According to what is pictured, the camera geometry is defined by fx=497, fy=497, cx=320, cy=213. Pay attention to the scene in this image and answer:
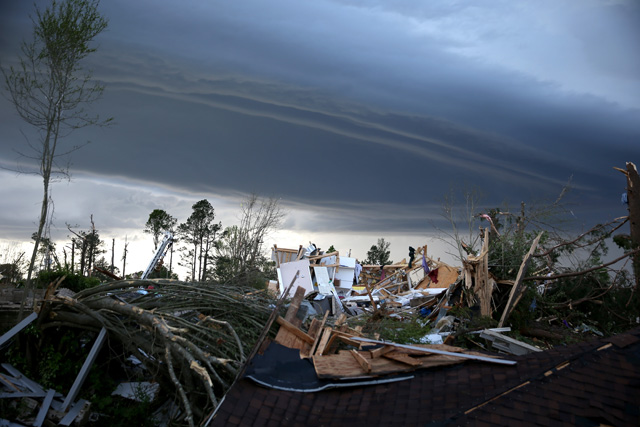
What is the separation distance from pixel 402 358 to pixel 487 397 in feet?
3.64

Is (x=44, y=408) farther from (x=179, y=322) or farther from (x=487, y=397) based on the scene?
(x=487, y=397)

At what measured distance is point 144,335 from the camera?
764 centimetres

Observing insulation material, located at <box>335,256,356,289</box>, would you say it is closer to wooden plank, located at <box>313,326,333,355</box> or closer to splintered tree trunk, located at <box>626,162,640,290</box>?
splintered tree trunk, located at <box>626,162,640,290</box>

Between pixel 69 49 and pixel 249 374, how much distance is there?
9987 mm

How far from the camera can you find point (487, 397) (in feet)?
14.2

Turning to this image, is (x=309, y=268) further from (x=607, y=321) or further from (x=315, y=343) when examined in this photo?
(x=315, y=343)

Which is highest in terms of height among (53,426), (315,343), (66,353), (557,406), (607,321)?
(557,406)

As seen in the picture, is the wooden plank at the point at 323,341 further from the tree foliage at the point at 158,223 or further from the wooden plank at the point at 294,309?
the tree foliage at the point at 158,223

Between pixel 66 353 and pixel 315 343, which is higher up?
pixel 315 343

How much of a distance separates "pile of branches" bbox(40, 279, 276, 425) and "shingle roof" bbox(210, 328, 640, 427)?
1160mm

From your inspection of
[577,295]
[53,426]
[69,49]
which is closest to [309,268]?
[577,295]

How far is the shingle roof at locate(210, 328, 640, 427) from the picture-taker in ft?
13.1

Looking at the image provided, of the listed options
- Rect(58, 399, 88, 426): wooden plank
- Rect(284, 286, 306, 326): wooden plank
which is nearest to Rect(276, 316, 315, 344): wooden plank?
Rect(284, 286, 306, 326): wooden plank

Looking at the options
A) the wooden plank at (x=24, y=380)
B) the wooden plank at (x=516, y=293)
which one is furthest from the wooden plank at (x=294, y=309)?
the wooden plank at (x=516, y=293)
